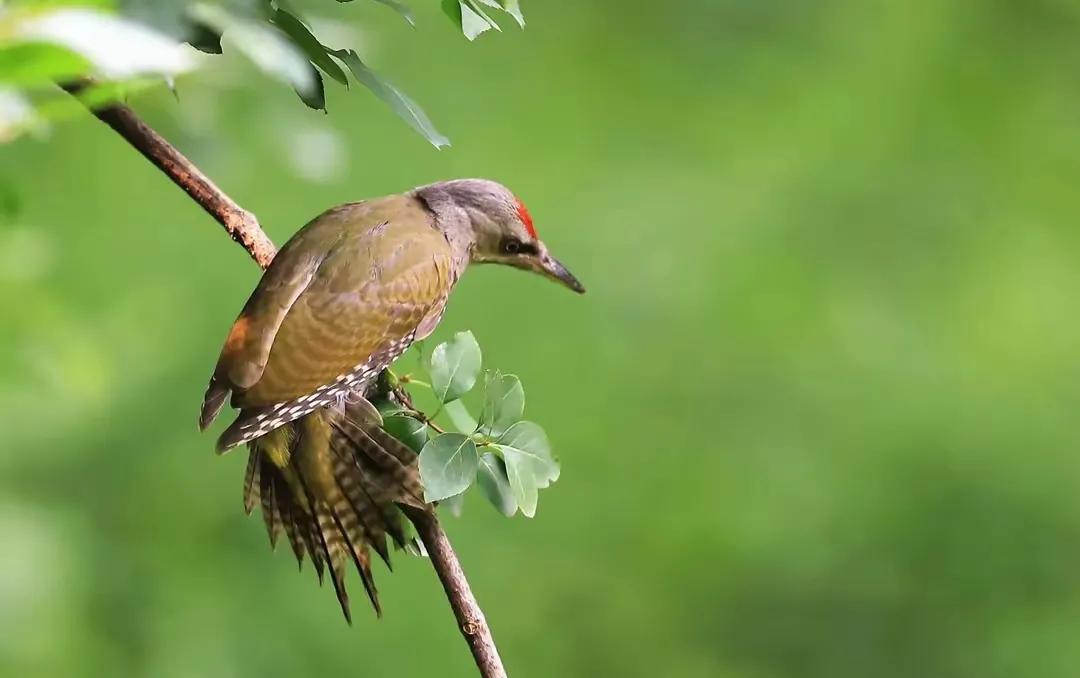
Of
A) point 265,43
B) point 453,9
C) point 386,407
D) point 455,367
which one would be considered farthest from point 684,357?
point 265,43

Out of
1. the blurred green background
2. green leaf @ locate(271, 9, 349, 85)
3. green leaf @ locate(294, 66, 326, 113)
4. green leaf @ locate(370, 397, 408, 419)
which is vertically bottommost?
the blurred green background

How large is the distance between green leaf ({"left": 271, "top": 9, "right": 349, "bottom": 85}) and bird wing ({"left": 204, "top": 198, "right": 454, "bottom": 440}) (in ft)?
0.80

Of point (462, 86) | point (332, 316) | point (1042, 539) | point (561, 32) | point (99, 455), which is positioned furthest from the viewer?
point (561, 32)

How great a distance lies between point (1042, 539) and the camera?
11.9ft

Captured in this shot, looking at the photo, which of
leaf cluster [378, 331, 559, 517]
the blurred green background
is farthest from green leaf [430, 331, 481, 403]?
the blurred green background

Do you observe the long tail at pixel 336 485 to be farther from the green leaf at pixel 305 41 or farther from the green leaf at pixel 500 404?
the green leaf at pixel 305 41

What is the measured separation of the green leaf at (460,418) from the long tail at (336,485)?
0.07 metres

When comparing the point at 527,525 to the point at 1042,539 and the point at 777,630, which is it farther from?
the point at 1042,539

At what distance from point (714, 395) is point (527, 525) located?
0.63 m

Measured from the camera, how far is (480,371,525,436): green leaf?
115 centimetres

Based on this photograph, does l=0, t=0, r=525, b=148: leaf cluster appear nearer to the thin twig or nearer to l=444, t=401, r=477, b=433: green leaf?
the thin twig

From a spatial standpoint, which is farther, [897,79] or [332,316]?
[897,79]

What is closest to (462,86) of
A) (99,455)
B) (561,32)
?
(561,32)

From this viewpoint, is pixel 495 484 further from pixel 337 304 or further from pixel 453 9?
pixel 453 9
